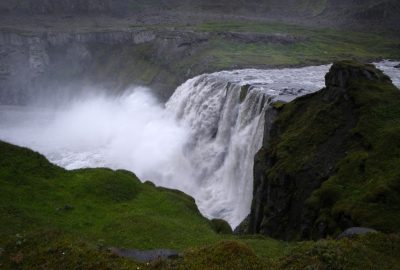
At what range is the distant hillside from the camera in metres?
124

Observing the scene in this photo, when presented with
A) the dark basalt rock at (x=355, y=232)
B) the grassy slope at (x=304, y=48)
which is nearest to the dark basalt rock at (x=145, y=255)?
the dark basalt rock at (x=355, y=232)

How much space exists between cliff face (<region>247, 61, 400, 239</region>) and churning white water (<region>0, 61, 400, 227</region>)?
10.3 metres

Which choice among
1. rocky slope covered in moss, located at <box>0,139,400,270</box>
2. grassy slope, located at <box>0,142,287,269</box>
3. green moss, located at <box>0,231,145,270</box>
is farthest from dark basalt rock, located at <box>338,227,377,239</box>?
green moss, located at <box>0,231,145,270</box>

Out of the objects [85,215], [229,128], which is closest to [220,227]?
[85,215]

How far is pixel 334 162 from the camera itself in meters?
22.8

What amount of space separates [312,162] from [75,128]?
73992 millimetres

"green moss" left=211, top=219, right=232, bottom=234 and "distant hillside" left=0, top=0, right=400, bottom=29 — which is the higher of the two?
"distant hillside" left=0, top=0, right=400, bottom=29

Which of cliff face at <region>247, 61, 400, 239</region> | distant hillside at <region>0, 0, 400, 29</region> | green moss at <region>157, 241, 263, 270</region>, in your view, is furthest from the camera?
distant hillside at <region>0, 0, 400, 29</region>

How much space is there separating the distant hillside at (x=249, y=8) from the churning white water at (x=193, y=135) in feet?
201

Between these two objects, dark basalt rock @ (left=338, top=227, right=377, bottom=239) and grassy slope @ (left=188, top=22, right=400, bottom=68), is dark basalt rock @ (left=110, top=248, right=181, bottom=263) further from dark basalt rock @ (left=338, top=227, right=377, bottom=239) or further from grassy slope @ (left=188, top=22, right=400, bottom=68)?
grassy slope @ (left=188, top=22, right=400, bottom=68)

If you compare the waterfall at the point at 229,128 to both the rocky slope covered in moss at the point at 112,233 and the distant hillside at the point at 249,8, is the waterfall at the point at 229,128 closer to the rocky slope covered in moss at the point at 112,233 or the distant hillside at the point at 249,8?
the rocky slope covered in moss at the point at 112,233

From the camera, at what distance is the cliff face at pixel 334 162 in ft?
59.3

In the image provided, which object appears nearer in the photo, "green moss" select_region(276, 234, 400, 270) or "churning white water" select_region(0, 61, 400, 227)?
"green moss" select_region(276, 234, 400, 270)

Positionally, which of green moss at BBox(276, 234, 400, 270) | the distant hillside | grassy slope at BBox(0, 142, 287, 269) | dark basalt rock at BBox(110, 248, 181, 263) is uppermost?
the distant hillside
